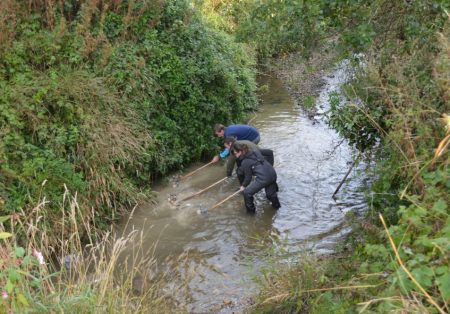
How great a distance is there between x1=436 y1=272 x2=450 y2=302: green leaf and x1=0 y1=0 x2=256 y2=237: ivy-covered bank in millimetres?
4686

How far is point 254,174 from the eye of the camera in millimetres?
7758

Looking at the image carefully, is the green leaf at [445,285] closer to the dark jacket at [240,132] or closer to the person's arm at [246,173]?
the person's arm at [246,173]

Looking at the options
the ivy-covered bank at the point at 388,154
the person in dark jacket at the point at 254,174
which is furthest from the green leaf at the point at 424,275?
the person in dark jacket at the point at 254,174

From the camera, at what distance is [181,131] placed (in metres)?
9.19

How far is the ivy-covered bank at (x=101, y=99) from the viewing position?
21.9 ft

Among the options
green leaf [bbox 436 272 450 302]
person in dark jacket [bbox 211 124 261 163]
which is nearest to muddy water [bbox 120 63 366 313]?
person in dark jacket [bbox 211 124 261 163]

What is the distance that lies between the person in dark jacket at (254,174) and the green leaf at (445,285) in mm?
5160

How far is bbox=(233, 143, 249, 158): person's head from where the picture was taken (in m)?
7.78

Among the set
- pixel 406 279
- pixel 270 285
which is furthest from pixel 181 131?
pixel 406 279

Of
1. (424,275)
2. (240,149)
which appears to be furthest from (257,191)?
(424,275)

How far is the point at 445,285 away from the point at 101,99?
255 inches

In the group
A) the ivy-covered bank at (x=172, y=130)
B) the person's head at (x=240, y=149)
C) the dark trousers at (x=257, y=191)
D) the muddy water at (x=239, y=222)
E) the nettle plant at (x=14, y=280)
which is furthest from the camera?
the person's head at (x=240, y=149)

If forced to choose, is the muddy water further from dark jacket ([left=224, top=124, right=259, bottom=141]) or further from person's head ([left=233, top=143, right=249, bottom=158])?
person's head ([left=233, top=143, right=249, bottom=158])

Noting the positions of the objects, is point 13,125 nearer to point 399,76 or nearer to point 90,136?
point 90,136
